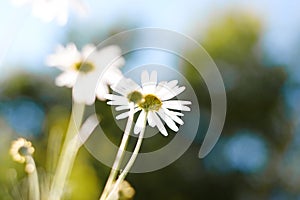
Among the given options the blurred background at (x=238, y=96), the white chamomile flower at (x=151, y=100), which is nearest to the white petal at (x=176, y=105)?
the white chamomile flower at (x=151, y=100)

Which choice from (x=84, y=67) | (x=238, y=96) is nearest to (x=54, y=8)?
(x=84, y=67)

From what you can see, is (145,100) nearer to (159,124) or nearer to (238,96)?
(159,124)

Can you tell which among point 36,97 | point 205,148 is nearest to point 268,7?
point 36,97

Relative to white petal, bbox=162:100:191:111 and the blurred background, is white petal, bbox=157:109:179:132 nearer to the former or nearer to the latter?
white petal, bbox=162:100:191:111

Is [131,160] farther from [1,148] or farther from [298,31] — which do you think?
[298,31]

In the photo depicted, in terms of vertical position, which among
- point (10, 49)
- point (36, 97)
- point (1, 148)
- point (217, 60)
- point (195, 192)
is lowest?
point (10, 49)

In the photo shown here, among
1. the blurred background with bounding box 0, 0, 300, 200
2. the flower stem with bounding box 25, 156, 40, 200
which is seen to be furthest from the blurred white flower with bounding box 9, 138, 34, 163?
the blurred background with bounding box 0, 0, 300, 200
